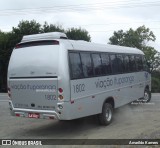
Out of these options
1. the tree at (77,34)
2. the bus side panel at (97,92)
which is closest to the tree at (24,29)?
the tree at (77,34)

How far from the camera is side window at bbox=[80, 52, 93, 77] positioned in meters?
10.4

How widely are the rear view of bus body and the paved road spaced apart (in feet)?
2.08

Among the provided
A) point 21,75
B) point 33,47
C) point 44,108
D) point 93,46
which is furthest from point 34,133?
point 93,46

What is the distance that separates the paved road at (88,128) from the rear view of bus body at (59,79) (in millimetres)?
635

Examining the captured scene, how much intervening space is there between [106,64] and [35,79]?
3.12m

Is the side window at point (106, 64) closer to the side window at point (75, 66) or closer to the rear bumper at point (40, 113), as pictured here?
the side window at point (75, 66)

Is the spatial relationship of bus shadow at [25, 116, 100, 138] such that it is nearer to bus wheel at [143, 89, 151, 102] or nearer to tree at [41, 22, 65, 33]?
bus wheel at [143, 89, 151, 102]

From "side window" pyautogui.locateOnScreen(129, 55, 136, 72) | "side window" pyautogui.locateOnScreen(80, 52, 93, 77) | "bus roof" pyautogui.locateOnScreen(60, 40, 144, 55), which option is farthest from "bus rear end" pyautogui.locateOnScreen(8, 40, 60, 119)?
"side window" pyautogui.locateOnScreen(129, 55, 136, 72)

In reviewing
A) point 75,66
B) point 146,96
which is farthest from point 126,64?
point 75,66

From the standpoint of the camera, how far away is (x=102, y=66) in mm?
11562

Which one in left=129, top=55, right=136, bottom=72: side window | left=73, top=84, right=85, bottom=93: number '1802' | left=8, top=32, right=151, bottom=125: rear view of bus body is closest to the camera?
left=8, top=32, right=151, bottom=125: rear view of bus body

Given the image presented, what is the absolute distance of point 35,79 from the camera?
9.88 metres

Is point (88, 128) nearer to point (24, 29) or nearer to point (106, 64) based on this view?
point (106, 64)

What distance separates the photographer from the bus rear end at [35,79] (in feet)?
31.4
